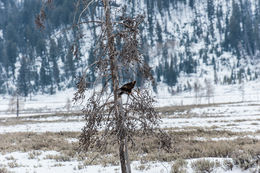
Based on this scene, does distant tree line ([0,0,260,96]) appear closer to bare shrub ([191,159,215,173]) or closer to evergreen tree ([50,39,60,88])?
evergreen tree ([50,39,60,88])

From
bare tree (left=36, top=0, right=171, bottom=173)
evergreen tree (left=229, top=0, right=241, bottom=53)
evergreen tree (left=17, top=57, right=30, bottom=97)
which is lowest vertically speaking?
bare tree (left=36, top=0, right=171, bottom=173)

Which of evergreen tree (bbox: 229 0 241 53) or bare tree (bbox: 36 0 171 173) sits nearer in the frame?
bare tree (bbox: 36 0 171 173)

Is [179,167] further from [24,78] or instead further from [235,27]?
[235,27]

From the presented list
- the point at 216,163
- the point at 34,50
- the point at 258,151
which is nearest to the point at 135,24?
the point at 216,163

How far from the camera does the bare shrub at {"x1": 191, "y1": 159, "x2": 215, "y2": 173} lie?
781cm

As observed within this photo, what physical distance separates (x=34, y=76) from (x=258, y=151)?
12814 cm

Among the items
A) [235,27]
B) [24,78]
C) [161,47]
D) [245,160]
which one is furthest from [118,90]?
[235,27]

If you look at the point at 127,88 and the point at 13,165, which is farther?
the point at 13,165

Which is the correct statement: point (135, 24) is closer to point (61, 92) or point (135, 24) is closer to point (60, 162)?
point (60, 162)

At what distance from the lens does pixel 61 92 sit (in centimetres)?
11500

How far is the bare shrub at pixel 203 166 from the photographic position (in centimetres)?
781

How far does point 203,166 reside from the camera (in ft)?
26.0

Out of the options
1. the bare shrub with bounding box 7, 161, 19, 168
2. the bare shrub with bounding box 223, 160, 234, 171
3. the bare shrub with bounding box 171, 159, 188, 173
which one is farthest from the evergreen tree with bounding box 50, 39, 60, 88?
the bare shrub with bounding box 223, 160, 234, 171

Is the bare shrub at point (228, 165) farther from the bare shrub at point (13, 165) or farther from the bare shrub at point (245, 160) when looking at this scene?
the bare shrub at point (13, 165)
